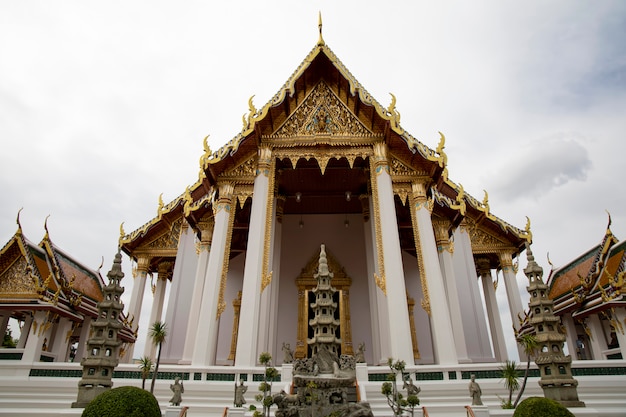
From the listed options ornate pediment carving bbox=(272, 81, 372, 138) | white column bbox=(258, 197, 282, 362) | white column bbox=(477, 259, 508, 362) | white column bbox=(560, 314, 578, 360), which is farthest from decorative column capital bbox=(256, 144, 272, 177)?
white column bbox=(560, 314, 578, 360)

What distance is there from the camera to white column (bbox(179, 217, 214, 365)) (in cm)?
973

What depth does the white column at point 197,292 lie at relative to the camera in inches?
383

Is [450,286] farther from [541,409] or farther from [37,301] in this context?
[37,301]

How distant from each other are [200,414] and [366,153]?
23.9ft

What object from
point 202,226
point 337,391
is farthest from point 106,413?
point 202,226

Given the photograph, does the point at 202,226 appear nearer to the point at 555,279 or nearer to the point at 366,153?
the point at 366,153

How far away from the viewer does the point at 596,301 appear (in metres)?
10.0

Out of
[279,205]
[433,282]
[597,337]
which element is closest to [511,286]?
[597,337]

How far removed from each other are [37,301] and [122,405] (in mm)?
6036

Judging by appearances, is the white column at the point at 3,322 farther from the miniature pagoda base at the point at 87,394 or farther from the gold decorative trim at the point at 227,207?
the gold decorative trim at the point at 227,207

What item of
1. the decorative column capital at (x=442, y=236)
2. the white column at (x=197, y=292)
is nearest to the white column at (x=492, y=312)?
the decorative column capital at (x=442, y=236)

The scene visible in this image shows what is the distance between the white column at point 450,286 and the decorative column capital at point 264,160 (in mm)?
5751

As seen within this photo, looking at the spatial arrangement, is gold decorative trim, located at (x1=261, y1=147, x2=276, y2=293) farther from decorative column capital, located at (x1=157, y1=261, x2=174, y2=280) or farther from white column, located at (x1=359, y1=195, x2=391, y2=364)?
decorative column capital, located at (x1=157, y1=261, x2=174, y2=280)

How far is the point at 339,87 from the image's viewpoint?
1129cm
